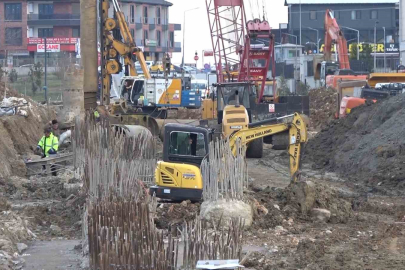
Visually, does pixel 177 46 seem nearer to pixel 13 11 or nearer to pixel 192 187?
pixel 13 11

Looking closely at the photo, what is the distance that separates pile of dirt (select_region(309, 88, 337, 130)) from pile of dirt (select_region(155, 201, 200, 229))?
79.6 ft

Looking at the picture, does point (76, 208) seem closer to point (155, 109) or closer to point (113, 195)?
point (113, 195)

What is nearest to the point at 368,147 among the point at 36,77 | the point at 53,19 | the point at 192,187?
the point at 192,187

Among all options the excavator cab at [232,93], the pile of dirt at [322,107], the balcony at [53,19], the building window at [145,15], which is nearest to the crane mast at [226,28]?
the pile of dirt at [322,107]

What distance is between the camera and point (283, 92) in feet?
212

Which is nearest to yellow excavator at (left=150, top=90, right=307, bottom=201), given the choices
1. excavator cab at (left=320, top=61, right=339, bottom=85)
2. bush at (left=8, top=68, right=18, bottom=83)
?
bush at (left=8, top=68, right=18, bottom=83)

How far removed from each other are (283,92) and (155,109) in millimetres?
25628

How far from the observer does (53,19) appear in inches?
2965

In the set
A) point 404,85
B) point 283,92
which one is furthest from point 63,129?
point 283,92

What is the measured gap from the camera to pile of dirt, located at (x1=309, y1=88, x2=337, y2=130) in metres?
43.0

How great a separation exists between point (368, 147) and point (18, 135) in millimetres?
11659

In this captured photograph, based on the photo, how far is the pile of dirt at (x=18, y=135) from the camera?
2359 centimetres

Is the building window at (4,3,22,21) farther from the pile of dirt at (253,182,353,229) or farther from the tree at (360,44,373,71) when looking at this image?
the pile of dirt at (253,182,353,229)

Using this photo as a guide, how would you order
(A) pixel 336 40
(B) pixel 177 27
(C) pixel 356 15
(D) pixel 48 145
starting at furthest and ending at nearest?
(B) pixel 177 27 → (C) pixel 356 15 → (A) pixel 336 40 → (D) pixel 48 145
